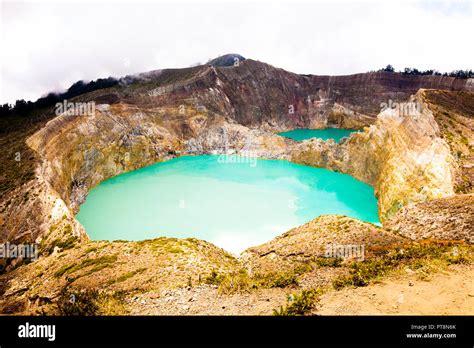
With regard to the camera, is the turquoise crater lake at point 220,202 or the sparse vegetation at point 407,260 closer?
the sparse vegetation at point 407,260

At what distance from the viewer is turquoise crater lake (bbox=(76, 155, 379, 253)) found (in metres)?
38.1

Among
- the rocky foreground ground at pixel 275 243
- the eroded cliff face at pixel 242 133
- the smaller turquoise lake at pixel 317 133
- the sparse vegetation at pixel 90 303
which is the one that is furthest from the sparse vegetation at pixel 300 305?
the smaller turquoise lake at pixel 317 133

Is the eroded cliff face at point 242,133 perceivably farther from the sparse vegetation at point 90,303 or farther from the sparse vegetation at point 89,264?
the sparse vegetation at point 90,303

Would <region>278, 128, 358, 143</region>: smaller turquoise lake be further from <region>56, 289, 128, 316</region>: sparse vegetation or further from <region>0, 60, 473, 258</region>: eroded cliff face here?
<region>56, 289, 128, 316</region>: sparse vegetation

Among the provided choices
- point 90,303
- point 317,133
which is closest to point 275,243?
point 90,303

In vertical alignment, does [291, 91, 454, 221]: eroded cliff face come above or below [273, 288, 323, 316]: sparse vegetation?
above

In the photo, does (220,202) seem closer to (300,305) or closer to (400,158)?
(400,158)

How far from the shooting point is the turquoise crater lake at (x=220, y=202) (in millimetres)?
38125

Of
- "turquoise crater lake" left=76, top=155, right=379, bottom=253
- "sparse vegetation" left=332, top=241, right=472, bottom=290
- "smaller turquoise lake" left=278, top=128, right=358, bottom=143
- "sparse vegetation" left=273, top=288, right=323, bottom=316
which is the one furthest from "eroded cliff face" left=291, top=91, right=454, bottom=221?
"smaller turquoise lake" left=278, top=128, right=358, bottom=143

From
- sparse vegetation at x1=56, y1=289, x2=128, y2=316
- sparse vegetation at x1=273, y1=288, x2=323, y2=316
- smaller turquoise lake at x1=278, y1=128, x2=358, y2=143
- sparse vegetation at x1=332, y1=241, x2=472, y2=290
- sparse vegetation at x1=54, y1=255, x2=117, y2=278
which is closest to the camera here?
sparse vegetation at x1=273, y1=288, x2=323, y2=316

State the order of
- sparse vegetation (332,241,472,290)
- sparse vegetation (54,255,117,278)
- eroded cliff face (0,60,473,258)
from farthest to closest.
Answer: eroded cliff face (0,60,473,258) < sparse vegetation (54,255,117,278) < sparse vegetation (332,241,472,290)

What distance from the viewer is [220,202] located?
4809 centimetres
